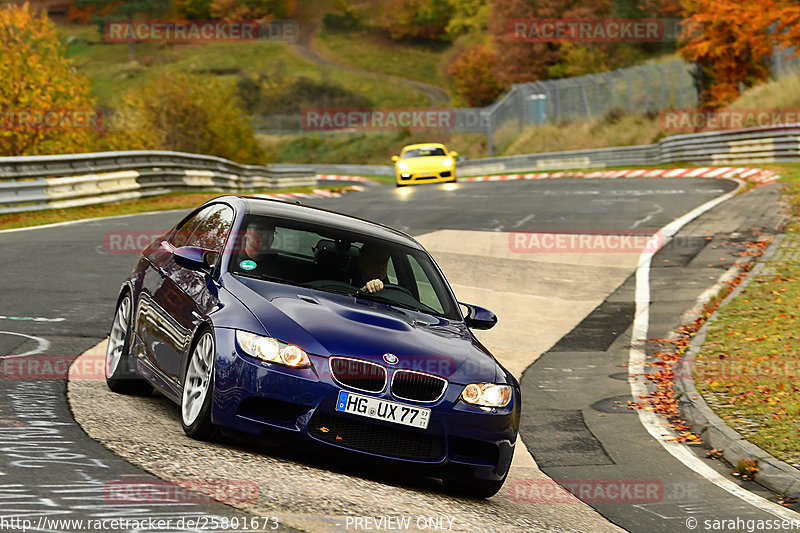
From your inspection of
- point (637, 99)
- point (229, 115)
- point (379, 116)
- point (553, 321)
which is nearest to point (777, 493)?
point (553, 321)

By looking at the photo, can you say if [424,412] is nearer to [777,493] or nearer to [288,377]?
[288,377]

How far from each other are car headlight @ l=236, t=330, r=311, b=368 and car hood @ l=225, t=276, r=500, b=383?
48 mm

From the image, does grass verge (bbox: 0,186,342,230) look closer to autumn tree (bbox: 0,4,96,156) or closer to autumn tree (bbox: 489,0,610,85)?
autumn tree (bbox: 0,4,96,156)

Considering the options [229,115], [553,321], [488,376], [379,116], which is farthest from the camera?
[379,116]

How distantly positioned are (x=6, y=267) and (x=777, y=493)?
10.1 metres

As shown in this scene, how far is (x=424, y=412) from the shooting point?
6277 millimetres

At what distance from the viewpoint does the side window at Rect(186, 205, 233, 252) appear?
7.74 m

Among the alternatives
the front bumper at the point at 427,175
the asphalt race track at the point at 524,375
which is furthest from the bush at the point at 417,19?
the asphalt race track at the point at 524,375

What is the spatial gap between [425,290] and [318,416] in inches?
74.8

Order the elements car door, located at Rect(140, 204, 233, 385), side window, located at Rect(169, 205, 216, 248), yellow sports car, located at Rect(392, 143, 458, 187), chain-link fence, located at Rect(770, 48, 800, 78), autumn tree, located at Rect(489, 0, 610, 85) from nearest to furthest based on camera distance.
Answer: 1. car door, located at Rect(140, 204, 233, 385)
2. side window, located at Rect(169, 205, 216, 248)
3. yellow sports car, located at Rect(392, 143, 458, 187)
4. chain-link fence, located at Rect(770, 48, 800, 78)
5. autumn tree, located at Rect(489, 0, 610, 85)

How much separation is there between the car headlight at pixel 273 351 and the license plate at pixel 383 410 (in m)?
0.30

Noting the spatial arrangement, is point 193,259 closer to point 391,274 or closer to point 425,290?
point 391,274

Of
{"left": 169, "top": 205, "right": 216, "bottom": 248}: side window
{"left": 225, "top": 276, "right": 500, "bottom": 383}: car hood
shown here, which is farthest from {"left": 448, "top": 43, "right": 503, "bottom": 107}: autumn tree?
{"left": 225, "top": 276, "right": 500, "bottom": 383}: car hood

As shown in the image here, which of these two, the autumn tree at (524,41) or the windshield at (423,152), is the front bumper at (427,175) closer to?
the windshield at (423,152)
